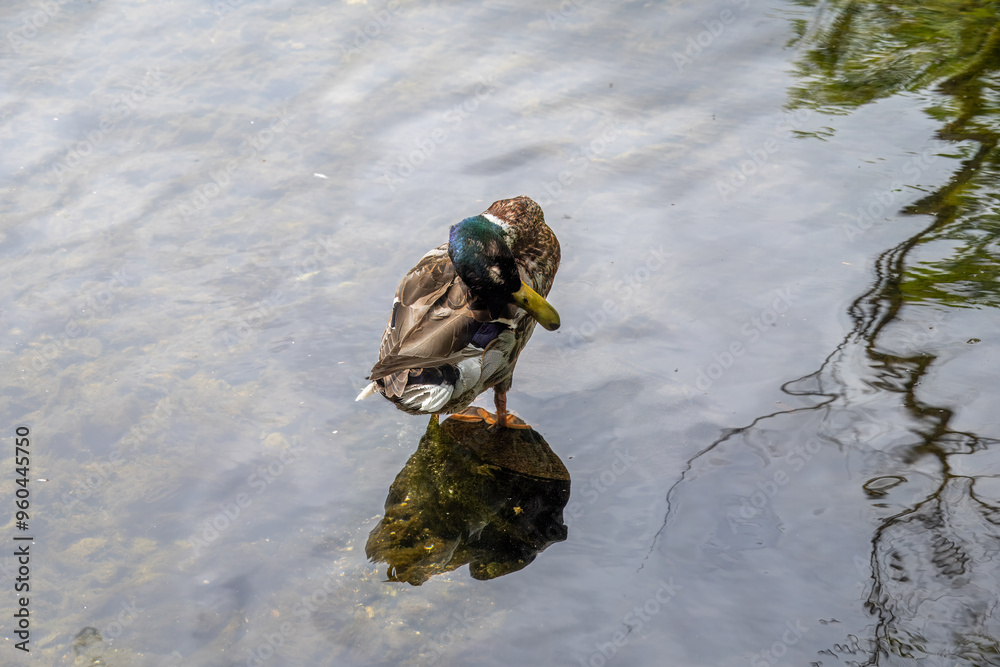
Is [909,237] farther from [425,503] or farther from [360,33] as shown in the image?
[360,33]

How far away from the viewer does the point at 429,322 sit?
12.2 feet

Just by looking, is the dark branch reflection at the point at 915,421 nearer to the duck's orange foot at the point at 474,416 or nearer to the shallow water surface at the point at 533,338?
the shallow water surface at the point at 533,338

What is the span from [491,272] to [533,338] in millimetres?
1054

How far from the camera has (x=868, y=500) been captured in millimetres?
3580

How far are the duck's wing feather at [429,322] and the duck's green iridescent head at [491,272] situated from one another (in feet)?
0.33

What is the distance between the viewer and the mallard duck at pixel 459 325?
3537mm

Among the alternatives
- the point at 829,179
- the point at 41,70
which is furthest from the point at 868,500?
the point at 41,70

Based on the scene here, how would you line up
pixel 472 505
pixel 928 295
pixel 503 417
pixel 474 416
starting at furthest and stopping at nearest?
pixel 928 295 → pixel 474 416 → pixel 503 417 → pixel 472 505

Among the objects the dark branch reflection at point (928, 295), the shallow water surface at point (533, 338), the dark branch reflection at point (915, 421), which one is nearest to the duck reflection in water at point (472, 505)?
the shallow water surface at point (533, 338)

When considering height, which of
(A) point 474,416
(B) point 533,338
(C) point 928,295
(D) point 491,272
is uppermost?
(D) point 491,272

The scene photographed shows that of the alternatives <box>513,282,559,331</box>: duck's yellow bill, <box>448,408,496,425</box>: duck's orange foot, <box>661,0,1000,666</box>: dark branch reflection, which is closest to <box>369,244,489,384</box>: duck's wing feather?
<box>513,282,559,331</box>: duck's yellow bill

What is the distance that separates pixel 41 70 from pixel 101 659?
5.27m

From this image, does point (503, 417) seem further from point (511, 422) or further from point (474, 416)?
point (474, 416)

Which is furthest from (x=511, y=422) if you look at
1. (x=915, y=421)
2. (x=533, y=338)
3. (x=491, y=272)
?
(x=915, y=421)
